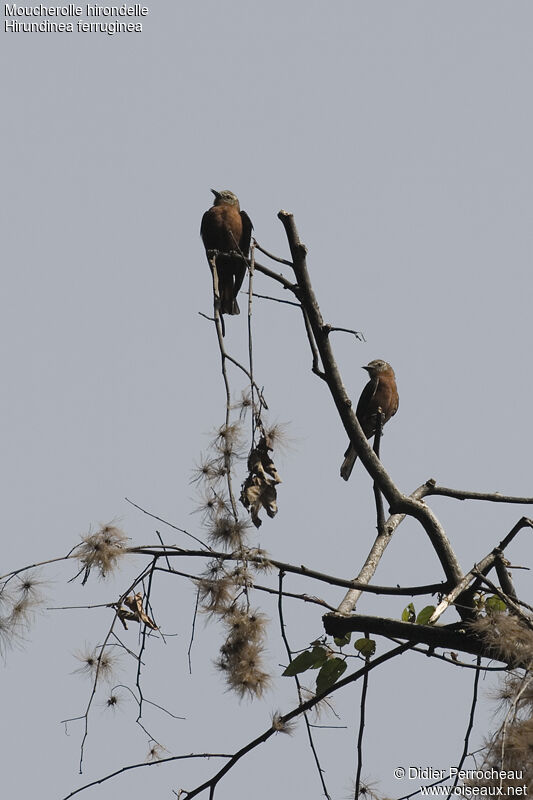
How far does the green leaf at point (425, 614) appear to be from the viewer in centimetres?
354

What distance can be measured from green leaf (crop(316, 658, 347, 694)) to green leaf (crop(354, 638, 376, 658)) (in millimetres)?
70

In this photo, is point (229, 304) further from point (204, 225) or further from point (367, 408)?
point (367, 408)

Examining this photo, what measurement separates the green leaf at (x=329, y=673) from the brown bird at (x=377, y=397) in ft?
12.1

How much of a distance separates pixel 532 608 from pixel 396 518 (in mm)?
980

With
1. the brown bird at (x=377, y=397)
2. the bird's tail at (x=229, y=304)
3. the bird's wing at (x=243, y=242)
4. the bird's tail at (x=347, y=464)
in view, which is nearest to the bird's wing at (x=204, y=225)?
the bird's wing at (x=243, y=242)

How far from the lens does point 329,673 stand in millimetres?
3447

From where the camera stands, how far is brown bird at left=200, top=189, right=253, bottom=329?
22.9ft

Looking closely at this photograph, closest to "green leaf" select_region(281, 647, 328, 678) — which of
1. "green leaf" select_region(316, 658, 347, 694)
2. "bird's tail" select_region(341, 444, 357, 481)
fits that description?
"green leaf" select_region(316, 658, 347, 694)

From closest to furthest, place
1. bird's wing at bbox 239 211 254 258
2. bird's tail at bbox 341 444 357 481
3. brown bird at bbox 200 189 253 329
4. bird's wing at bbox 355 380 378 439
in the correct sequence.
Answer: bird's tail at bbox 341 444 357 481
brown bird at bbox 200 189 253 329
bird's wing at bbox 355 380 378 439
bird's wing at bbox 239 211 254 258

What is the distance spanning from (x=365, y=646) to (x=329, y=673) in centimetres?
15

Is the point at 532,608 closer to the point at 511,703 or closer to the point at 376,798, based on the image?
the point at 511,703

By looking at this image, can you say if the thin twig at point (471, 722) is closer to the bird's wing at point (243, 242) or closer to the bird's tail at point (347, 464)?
the bird's tail at point (347, 464)

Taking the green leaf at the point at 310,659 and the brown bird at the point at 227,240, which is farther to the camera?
the brown bird at the point at 227,240

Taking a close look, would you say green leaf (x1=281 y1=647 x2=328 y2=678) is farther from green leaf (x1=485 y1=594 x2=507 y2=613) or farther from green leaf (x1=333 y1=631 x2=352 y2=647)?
green leaf (x1=485 y1=594 x2=507 y2=613)
